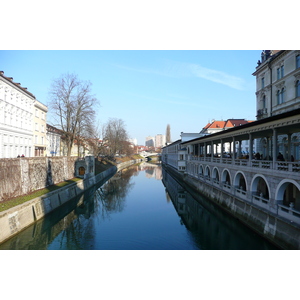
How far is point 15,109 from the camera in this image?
113 feet

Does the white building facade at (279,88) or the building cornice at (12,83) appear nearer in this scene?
the white building facade at (279,88)

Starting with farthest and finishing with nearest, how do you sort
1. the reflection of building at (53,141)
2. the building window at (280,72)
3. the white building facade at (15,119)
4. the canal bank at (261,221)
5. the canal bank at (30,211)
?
the reflection of building at (53,141) → the white building facade at (15,119) → the building window at (280,72) → the canal bank at (30,211) → the canal bank at (261,221)

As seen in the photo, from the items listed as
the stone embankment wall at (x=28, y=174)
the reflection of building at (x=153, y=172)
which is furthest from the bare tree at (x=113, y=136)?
the stone embankment wall at (x=28, y=174)

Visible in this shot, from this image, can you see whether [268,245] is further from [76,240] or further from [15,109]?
[15,109]

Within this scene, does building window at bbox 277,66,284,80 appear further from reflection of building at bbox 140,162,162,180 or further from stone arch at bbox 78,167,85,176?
reflection of building at bbox 140,162,162,180

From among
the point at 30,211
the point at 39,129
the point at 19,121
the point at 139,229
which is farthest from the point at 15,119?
the point at 139,229

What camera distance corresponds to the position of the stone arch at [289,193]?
41.5 ft

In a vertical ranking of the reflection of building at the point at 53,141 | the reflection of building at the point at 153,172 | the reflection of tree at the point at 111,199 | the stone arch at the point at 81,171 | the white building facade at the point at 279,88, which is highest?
the white building facade at the point at 279,88

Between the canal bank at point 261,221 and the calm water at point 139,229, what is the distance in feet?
1.54

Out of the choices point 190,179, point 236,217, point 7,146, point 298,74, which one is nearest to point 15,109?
point 7,146

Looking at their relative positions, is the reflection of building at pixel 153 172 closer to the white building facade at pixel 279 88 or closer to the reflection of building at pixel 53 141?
the reflection of building at pixel 53 141

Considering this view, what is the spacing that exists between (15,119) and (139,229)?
25906mm

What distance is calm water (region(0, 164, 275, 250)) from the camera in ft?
46.9

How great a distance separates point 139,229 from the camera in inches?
687
